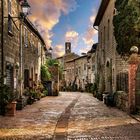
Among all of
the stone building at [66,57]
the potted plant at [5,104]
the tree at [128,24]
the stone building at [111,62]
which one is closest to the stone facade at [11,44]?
the potted plant at [5,104]

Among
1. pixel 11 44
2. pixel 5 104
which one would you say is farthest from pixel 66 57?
pixel 5 104

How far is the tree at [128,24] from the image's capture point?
19.3 m

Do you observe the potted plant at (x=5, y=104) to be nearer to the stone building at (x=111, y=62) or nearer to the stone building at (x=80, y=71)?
the stone building at (x=111, y=62)

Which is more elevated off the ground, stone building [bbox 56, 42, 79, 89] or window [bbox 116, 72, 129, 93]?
stone building [bbox 56, 42, 79, 89]

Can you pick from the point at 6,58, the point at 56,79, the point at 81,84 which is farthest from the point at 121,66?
the point at 81,84

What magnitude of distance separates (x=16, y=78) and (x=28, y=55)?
6.64m

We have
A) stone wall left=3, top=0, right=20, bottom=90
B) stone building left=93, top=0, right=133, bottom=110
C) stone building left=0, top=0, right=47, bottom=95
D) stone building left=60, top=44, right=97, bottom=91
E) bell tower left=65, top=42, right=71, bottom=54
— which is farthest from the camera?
bell tower left=65, top=42, right=71, bottom=54

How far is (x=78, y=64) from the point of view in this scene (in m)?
66.4

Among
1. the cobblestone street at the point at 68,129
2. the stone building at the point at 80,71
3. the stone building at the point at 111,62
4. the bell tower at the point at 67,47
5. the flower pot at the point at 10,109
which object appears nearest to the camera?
the cobblestone street at the point at 68,129

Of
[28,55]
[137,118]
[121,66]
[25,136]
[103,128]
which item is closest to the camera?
[25,136]

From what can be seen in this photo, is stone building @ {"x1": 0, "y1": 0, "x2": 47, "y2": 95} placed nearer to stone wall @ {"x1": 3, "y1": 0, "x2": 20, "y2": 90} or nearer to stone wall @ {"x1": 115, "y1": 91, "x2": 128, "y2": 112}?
stone wall @ {"x1": 3, "y1": 0, "x2": 20, "y2": 90}

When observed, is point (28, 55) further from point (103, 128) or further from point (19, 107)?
point (103, 128)

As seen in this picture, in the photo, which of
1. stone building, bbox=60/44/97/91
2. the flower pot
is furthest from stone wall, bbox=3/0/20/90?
stone building, bbox=60/44/97/91

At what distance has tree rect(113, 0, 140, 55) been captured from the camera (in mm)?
19281
